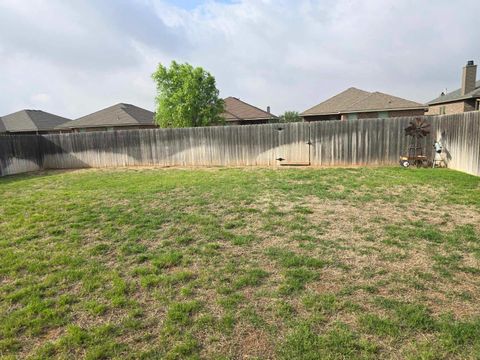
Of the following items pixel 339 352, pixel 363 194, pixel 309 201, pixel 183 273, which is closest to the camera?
pixel 339 352

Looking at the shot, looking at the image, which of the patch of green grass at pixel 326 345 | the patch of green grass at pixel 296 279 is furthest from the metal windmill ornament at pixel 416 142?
the patch of green grass at pixel 326 345

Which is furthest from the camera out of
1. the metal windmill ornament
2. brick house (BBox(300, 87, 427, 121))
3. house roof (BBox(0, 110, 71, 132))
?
house roof (BBox(0, 110, 71, 132))

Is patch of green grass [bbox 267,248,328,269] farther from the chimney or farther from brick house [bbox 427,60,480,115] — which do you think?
the chimney

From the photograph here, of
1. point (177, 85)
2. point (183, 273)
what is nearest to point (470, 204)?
point (183, 273)

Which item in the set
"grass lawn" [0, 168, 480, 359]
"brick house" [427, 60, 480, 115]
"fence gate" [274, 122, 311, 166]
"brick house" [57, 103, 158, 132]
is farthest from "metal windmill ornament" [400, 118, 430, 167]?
"brick house" [57, 103, 158, 132]

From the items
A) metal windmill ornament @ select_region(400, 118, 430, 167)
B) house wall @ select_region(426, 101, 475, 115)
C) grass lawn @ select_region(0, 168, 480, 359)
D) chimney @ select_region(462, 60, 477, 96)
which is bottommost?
grass lawn @ select_region(0, 168, 480, 359)

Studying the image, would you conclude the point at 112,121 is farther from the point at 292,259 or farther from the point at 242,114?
the point at 292,259

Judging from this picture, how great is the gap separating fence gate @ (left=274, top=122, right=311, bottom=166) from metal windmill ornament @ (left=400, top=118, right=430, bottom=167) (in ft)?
11.4

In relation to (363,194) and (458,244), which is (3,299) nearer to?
(458,244)

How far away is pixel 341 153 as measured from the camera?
12070mm

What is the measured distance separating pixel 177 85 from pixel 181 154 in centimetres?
766

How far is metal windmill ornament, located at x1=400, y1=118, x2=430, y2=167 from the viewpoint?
10863 mm

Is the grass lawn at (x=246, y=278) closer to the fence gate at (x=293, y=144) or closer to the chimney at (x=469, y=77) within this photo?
the fence gate at (x=293, y=144)

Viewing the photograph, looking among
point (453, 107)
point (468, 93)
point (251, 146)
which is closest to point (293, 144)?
point (251, 146)
